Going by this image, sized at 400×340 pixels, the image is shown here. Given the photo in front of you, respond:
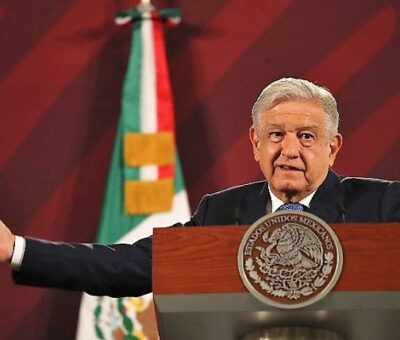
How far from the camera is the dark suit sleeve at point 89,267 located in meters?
2.34

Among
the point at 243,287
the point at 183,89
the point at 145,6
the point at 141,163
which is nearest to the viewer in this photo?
the point at 243,287

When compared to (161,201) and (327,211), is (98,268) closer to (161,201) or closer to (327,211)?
(327,211)

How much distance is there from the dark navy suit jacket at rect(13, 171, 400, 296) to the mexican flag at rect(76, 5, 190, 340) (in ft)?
5.21

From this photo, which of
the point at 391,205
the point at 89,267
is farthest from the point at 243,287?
the point at 391,205

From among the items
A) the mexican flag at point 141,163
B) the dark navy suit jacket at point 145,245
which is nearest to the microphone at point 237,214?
the dark navy suit jacket at point 145,245

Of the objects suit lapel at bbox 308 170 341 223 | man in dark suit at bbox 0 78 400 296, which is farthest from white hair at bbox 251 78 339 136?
suit lapel at bbox 308 170 341 223

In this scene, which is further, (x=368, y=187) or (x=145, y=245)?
(x=368, y=187)

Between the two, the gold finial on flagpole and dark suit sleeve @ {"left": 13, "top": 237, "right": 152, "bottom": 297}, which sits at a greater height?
the gold finial on flagpole

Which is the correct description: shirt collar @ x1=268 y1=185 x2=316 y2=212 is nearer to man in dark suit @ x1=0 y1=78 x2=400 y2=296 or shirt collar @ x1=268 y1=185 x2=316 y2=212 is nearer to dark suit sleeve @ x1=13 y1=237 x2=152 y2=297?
man in dark suit @ x1=0 y1=78 x2=400 y2=296

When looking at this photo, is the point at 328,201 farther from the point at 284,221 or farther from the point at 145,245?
the point at 284,221

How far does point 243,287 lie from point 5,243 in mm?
576

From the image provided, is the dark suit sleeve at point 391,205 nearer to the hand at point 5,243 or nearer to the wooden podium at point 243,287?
the wooden podium at point 243,287

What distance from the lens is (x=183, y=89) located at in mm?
4789

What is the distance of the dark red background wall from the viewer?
4691 millimetres
